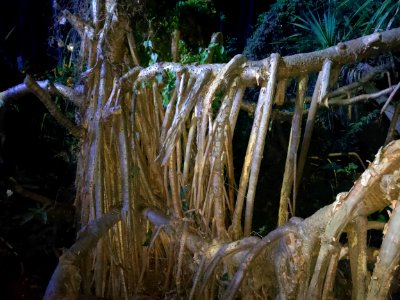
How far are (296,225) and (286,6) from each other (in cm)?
362

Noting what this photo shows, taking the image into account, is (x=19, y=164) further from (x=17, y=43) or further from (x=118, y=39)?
(x=17, y=43)

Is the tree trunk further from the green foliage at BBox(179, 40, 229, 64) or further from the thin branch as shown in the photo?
the green foliage at BBox(179, 40, 229, 64)

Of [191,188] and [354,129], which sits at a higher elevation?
[191,188]

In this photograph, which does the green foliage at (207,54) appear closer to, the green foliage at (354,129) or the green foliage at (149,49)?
the green foliage at (149,49)

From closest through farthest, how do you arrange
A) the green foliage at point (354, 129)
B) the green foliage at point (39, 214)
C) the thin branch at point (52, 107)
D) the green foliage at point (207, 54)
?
1. the thin branch at point (52, 107)
2. the green foliage at point (207, 54)
3. the green foliage at point (39, 214)
4. the green foliage at point (354, 129)

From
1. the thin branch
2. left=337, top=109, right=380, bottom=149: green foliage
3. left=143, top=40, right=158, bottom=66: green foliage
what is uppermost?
left=143, top=40, right=158, bottom=66: green foliage

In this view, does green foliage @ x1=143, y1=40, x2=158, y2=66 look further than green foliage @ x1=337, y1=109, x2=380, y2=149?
No

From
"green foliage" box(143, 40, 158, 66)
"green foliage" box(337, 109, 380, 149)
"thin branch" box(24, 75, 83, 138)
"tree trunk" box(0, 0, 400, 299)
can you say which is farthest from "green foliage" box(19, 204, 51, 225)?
"green foliage" box(337, 109, 380, 149)

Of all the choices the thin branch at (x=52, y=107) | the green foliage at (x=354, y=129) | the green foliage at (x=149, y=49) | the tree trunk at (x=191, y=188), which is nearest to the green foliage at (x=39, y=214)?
the tree trunk at (x=191, y=188)

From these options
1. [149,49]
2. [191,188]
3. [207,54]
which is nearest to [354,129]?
[207,54]

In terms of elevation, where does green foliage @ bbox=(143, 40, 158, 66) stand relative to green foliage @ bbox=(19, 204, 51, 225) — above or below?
above

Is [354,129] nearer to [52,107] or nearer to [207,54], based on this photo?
[207,54]

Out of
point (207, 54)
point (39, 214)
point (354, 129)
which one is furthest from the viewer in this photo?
point (354, 129)

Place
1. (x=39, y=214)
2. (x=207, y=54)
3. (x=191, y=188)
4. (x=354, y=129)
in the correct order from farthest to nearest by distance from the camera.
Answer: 1. (x=354, y=129)
2. (x=39, y=214)
3. (x=207, y=54)
4. (x=191, y=188)
